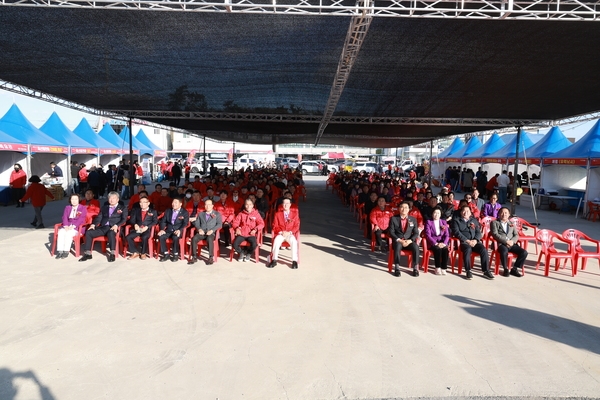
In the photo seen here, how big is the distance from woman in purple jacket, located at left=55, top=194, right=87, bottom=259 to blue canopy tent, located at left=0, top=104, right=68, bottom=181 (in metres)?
8.22

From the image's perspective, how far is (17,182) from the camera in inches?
488

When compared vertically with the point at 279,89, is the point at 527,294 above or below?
below

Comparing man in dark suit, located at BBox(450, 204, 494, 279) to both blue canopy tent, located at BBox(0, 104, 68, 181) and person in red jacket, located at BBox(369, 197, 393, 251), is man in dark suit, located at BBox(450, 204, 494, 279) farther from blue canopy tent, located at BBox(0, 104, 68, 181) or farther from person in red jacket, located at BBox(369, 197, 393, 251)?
blue canopy tent, located at BBox(0, 104, 68, 181)

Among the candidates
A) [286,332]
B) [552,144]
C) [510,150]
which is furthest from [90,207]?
[510,150]

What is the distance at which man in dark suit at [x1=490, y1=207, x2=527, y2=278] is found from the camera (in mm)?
5762

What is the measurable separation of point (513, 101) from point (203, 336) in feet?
27.0

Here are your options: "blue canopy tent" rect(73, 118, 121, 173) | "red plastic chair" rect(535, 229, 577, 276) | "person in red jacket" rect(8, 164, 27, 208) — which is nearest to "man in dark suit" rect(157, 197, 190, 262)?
"red plastic chair" rect(535, 229, 577, 276)

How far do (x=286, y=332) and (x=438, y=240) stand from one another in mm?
2977

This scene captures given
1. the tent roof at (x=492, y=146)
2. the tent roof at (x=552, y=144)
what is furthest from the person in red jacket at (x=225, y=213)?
the tent roof at (x=492, y=146)

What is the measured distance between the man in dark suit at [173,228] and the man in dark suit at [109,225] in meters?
0.67

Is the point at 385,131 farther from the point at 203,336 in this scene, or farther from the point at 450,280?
the point at 203,336

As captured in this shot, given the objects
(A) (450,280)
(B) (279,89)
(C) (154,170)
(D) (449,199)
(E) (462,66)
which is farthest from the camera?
(C) (154,170)

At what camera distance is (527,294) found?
498cm

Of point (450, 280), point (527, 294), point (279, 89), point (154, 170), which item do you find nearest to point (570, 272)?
point (527, 294)
